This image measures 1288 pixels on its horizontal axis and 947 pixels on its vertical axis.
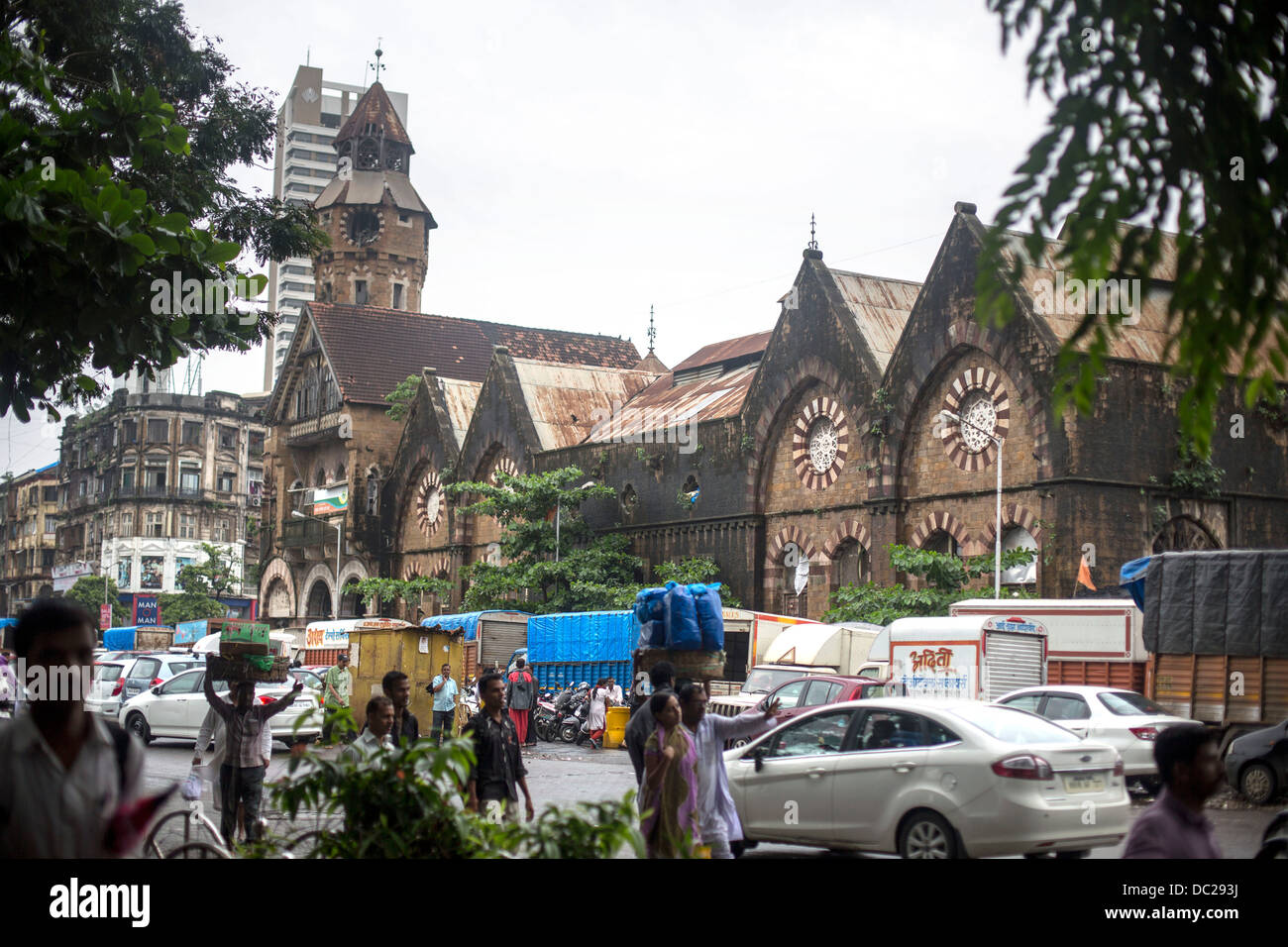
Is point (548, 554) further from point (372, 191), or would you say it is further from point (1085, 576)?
point (372, 191)

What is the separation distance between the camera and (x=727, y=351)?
54062 mm

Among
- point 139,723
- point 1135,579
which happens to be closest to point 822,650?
point 1135,579

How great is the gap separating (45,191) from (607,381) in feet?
148

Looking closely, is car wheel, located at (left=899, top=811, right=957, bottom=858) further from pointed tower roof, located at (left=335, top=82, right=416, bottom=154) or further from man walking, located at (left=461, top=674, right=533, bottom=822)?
pointed tower roof, located at (left=335, top=82, right=416, bottom=154)

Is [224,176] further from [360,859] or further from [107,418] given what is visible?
[107,418]

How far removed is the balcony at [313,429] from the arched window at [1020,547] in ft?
121

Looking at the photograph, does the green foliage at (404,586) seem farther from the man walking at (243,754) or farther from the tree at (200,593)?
the man walking at (243,754)

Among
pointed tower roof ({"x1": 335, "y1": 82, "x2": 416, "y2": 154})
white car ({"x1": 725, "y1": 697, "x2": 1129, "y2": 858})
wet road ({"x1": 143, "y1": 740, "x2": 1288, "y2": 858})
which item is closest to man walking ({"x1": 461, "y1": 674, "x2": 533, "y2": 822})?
wet road ({"x1": 143, "y1": 740, "x2": 1288, "y2": 858})

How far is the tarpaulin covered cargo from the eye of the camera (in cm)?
2031

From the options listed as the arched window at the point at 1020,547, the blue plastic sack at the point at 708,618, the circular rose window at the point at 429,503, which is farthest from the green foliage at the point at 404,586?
the blue plastic sack at the point at 708,618

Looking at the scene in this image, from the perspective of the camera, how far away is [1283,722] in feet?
63.4

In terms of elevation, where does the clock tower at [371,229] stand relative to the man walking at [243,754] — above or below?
above

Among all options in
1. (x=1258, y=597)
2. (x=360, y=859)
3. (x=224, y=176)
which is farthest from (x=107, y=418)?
(x=360, y=859)

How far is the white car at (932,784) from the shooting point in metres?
11.4
